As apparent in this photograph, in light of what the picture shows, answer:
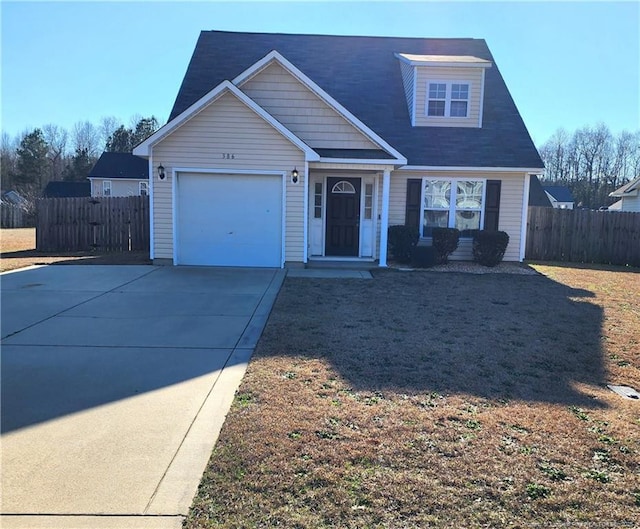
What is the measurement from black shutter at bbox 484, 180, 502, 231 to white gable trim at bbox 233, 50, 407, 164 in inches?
141

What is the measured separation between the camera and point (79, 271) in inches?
455

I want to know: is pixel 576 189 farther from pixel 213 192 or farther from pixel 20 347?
pixel 20 347

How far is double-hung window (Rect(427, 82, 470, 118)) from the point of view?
49.7 feet

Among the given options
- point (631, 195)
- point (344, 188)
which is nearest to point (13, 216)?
point (344, 188)

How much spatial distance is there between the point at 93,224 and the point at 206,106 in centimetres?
761

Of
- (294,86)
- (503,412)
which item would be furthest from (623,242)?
(503,412)

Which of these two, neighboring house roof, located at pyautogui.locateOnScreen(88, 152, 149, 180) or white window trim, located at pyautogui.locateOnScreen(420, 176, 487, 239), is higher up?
neighboring house roof, located at pyautogui.locateOnScreen(88, 152, 149, 180)

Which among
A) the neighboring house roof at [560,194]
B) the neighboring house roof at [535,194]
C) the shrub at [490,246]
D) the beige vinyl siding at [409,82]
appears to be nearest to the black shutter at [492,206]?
the shrub at [490,246]

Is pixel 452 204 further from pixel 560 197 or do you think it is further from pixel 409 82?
pixel 560 197

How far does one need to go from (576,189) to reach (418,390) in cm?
6931

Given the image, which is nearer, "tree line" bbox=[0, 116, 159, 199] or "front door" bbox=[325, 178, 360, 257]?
"front door" bbox=[325, 178, 360, 257]

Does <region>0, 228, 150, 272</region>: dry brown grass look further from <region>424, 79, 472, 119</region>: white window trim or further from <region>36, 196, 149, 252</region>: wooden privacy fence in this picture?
<region>424, 79, 472, 119</region>: white window trim

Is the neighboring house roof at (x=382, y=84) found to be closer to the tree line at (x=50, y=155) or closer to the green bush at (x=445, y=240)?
the green bush at (x=445, y=240)

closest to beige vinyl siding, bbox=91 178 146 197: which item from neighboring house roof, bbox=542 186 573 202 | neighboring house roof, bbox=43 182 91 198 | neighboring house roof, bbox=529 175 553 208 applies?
neighboring house roof, bbox=43 182 91 198
